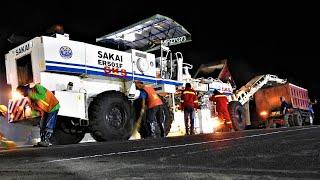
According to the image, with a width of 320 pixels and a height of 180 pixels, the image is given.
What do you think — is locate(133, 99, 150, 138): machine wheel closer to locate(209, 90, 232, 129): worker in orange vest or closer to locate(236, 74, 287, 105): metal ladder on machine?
locate(209, 90, 232, 129): worker in orange vest

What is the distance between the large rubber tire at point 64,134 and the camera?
8.03 metres

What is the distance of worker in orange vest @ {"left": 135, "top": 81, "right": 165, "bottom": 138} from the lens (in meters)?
8.51

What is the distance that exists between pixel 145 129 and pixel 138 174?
6.06m

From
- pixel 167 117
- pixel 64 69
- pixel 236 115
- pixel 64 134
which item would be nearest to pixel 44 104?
pixel 64 69

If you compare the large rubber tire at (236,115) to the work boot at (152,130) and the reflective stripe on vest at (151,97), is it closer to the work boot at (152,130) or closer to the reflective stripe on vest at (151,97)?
the work boot at (152,130)

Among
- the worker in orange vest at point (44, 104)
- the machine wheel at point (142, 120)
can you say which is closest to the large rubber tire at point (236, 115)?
the machine wheel at point (142, 120)

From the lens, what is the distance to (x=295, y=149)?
3926 mm

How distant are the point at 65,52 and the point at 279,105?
11.9 m

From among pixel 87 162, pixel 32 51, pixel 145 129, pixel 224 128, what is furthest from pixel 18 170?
pixel 224 128

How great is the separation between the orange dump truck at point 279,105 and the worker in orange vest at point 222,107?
530cm

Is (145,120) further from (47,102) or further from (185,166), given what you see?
(185,166)

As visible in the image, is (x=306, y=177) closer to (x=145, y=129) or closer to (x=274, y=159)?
(x=274, y=159)

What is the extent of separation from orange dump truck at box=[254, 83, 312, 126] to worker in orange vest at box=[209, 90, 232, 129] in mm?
5297

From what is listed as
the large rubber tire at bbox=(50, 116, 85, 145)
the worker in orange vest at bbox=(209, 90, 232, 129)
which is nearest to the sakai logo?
the large rubber tire at bbox=(50, 116, 85, 145)
